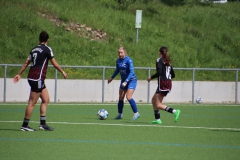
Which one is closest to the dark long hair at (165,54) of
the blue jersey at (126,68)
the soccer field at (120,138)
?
the soccer field at (120,138)

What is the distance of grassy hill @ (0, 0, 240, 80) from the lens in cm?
3189

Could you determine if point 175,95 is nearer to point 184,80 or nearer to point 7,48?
point 184,80

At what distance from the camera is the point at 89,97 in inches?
1054

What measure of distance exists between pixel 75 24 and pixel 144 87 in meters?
9.94

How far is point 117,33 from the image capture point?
36281 mm

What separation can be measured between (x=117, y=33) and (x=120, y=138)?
76.9 ft

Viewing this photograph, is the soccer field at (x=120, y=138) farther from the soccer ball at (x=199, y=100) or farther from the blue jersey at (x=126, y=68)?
the soccer ball at (x=199, y=100)

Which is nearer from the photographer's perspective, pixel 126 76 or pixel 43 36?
pixel 43 36

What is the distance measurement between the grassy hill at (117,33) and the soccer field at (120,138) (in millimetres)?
10642

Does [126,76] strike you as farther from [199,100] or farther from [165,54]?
[199,100]

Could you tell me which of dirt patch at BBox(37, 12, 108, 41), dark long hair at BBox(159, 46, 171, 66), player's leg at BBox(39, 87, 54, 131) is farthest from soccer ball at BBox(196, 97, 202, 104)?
player's leg at BBox(39, 87, 54, 131)

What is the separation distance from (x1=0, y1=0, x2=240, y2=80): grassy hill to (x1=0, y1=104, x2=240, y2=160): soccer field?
34.9 feet

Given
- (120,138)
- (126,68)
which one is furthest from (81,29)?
(120,138)

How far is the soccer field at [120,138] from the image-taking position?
10.6m
